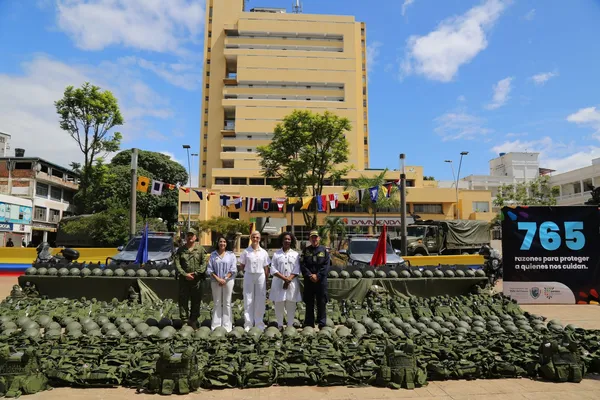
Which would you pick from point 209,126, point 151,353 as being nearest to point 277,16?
point 209,126

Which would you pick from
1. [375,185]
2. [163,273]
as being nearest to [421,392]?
[163,273]

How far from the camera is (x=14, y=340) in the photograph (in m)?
5.64

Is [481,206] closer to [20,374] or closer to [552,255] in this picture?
[552,255]

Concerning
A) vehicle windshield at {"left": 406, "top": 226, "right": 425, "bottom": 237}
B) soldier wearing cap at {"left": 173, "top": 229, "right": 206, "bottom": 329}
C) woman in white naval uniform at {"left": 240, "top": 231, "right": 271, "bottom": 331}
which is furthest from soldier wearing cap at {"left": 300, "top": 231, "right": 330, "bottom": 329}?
vehicle windshield at {"left": 406, "top": 226, "right": 425, "bottom": 237}

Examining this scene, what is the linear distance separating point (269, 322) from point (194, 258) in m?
1.90

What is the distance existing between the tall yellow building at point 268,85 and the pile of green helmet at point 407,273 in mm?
35504

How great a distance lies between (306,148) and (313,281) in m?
24.5

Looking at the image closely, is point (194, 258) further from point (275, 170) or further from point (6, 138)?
point (6, 138)

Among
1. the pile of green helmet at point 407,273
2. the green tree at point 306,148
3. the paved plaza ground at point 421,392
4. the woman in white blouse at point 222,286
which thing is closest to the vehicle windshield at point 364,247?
the pile of green helmet at point 407,273

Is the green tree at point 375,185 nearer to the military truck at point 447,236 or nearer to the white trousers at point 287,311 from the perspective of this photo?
the military truck at point 447,236

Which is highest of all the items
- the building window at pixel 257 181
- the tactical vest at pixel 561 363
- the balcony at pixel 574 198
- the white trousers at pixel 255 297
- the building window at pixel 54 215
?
the building window at pixel 257 181

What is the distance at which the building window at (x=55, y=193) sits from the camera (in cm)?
4194

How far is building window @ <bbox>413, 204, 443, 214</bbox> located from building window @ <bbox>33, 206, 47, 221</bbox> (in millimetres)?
39804

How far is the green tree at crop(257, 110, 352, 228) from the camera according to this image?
30438 mm
